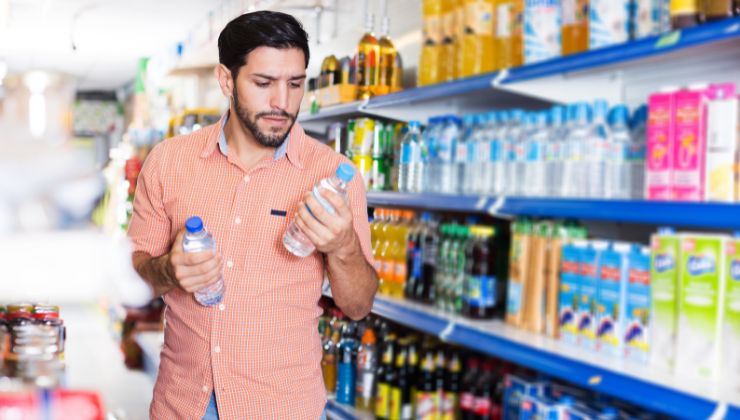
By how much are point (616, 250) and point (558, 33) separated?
2.41 feet

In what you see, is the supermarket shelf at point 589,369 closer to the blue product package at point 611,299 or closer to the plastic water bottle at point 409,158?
the blue product package at point 611,299

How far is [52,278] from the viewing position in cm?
74

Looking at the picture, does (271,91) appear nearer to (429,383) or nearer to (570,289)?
(570,289)

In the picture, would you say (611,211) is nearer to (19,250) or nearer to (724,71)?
(724,71)

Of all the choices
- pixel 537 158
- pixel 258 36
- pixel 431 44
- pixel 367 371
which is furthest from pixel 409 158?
pixel 258 36

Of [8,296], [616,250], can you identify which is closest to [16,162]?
[8,296]

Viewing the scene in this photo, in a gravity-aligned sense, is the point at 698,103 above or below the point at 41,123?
above

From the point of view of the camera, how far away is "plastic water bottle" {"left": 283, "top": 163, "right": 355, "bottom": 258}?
1620 mm

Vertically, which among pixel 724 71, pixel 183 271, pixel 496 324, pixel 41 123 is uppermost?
pixel 724 71

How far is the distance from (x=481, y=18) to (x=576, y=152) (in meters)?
0.82

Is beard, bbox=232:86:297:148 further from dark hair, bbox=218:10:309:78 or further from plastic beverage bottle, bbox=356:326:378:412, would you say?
plastic beverage bottle, bbox=356:326:378:412

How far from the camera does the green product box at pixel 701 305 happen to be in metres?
1.84

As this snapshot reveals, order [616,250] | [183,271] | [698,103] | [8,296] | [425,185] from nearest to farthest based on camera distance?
[8,296] → [183,271] → [698,103] → [616,250] → [425,185]

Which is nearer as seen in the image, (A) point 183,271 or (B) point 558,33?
(A) point 183,271
